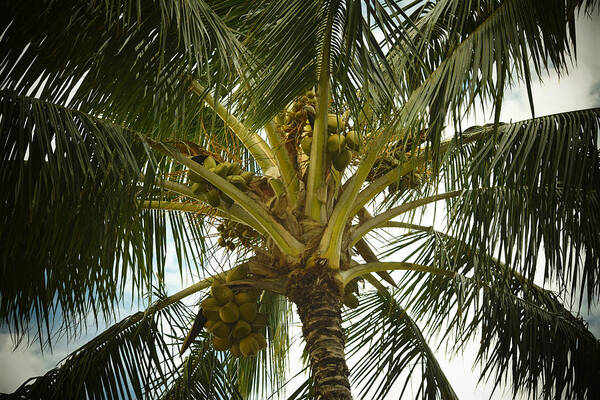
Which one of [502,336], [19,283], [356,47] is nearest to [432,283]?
[502,336]

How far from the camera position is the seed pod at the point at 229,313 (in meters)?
3.67

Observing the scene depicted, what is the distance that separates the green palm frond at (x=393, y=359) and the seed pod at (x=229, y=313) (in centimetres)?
102

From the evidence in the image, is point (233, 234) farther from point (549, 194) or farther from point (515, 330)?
point (549, 194)

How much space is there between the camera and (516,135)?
3424 millimetres

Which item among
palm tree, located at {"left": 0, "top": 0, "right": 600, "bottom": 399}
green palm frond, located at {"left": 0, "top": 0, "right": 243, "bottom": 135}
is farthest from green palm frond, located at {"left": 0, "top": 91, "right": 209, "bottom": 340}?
green palm frond, located at {"left": 0, "top": 0, "right": 243, "bottom": 135}

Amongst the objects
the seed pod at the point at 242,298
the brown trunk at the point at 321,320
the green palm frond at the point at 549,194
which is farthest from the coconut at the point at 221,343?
the green palm frond at the point at 549,194

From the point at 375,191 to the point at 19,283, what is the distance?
6.69ft

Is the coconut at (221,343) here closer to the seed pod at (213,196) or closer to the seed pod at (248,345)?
the seed pod at (248,345)

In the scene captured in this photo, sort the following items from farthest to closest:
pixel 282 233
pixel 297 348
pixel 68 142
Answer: pixel 297 348 → pixel 282 233 → pixel 68 142

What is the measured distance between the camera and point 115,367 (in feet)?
12.6

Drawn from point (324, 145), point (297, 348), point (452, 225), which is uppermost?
point (324, 145)

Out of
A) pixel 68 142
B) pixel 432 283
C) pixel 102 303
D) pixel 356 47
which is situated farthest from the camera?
pixel 432 283

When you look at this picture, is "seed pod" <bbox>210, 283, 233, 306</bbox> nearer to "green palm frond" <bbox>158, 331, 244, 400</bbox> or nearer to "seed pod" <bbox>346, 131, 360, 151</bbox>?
"green palm frond" <bbox>158, 331, 244, 400</bbox>

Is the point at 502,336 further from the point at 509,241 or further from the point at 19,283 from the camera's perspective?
the point at 19,283
